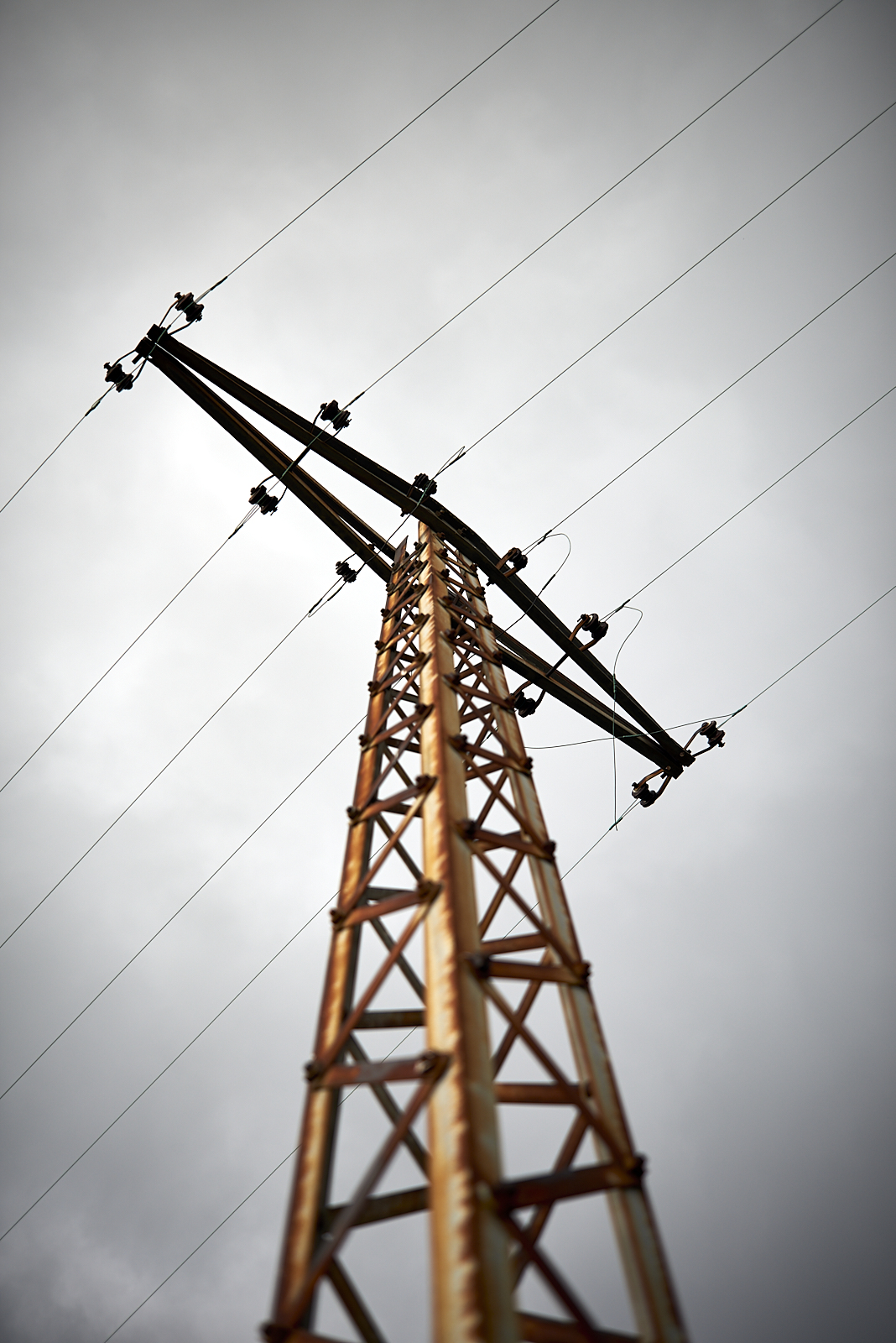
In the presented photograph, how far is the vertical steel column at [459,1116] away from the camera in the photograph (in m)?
2.61

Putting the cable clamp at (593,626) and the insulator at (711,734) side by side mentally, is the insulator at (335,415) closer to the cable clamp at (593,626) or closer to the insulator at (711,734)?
the cable clamp at (593,626)

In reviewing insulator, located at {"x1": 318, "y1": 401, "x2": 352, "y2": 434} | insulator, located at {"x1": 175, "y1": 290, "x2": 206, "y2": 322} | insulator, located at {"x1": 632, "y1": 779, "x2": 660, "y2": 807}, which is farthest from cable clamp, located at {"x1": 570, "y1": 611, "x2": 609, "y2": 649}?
insulator, located at {"x1": 175, "y1": 290, "x2": 206, "y2": 322}

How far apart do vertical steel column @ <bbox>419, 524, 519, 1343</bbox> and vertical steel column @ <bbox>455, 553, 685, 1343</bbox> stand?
811 millimetres

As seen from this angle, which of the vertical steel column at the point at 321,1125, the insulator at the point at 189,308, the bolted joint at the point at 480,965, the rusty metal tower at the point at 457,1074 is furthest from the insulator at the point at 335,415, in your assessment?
the bolted joint at the point at 480,965

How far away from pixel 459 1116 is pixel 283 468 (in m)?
9.30

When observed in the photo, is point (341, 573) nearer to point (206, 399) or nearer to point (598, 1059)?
point (206, 399)

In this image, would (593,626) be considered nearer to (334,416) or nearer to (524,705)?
(524,705)

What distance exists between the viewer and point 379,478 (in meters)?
10.2

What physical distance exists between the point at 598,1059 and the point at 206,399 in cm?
997

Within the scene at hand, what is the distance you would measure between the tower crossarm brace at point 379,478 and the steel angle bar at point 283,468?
0.06 m

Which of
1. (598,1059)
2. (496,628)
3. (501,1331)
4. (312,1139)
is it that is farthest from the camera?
(496,628)

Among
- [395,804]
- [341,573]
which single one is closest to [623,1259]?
[395,804]

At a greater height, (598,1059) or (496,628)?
(496,628)

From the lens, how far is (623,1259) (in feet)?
10.7
